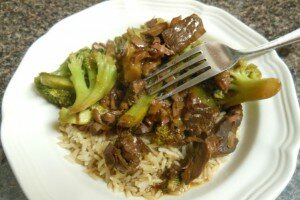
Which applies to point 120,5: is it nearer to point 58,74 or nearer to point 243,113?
point 58,74

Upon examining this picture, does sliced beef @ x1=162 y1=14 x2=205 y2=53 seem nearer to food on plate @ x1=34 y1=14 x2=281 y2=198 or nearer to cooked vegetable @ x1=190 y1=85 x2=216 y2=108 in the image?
food on plate @ x1=34 y1=14 x2=281 y2=198

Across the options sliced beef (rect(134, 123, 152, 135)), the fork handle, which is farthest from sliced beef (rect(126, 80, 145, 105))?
the fork handle

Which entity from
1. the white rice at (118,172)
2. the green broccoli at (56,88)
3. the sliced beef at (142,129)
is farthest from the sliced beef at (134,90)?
the green broccoli at (56,88)

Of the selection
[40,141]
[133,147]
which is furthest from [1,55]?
[133,147]

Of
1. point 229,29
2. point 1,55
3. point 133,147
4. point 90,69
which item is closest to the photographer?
point 133,147

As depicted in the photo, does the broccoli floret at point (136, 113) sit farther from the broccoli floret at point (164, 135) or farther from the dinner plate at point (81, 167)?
the dinner plate at point (81, 167)

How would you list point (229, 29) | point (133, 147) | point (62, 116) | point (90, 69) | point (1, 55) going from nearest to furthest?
point (133, 147), point (62, 116), point (90, 69), point (229, 29), point (1, 55)

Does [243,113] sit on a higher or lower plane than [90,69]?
lower

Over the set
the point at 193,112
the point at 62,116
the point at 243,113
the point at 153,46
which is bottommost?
the point at 243,113
